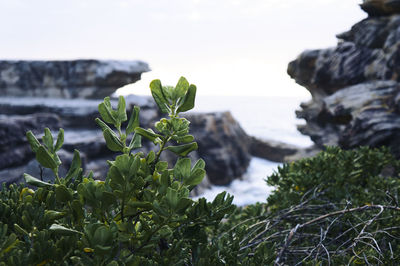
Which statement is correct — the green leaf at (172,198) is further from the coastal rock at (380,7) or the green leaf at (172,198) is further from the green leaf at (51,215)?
the coastal rock at (380,7)

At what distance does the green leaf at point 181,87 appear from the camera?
1.08 meters

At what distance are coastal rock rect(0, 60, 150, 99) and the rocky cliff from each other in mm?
11101

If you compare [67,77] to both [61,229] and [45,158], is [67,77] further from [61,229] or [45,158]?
[61,229]

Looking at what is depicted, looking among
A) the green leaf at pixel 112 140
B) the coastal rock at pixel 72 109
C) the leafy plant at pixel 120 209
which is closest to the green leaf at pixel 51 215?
the leafy plant at pixel 120 209

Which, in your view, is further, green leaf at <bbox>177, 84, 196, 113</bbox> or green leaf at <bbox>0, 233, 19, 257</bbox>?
green leaf at <bbox>177, 84, 196, 113</bbox>

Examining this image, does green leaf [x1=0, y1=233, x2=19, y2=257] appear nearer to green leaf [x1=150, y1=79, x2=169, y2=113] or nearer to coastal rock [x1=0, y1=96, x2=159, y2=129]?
green leaf [x1=150, y1=79, x2=169, y2=113]

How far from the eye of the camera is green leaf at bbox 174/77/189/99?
1078mm

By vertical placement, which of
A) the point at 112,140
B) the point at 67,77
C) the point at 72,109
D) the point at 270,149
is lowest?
the point at 270,149

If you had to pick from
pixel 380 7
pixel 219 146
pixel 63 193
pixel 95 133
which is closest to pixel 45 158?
pixel 63 193

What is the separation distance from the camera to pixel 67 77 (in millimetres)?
21188

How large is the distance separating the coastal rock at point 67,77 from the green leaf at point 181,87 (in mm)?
20065

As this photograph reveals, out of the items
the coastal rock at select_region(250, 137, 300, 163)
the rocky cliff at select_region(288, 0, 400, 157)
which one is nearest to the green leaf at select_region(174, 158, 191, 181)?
the rocky cliff at select_region(288, 0, 400, 157)

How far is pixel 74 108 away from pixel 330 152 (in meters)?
16.0

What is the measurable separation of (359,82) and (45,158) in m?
10.6
